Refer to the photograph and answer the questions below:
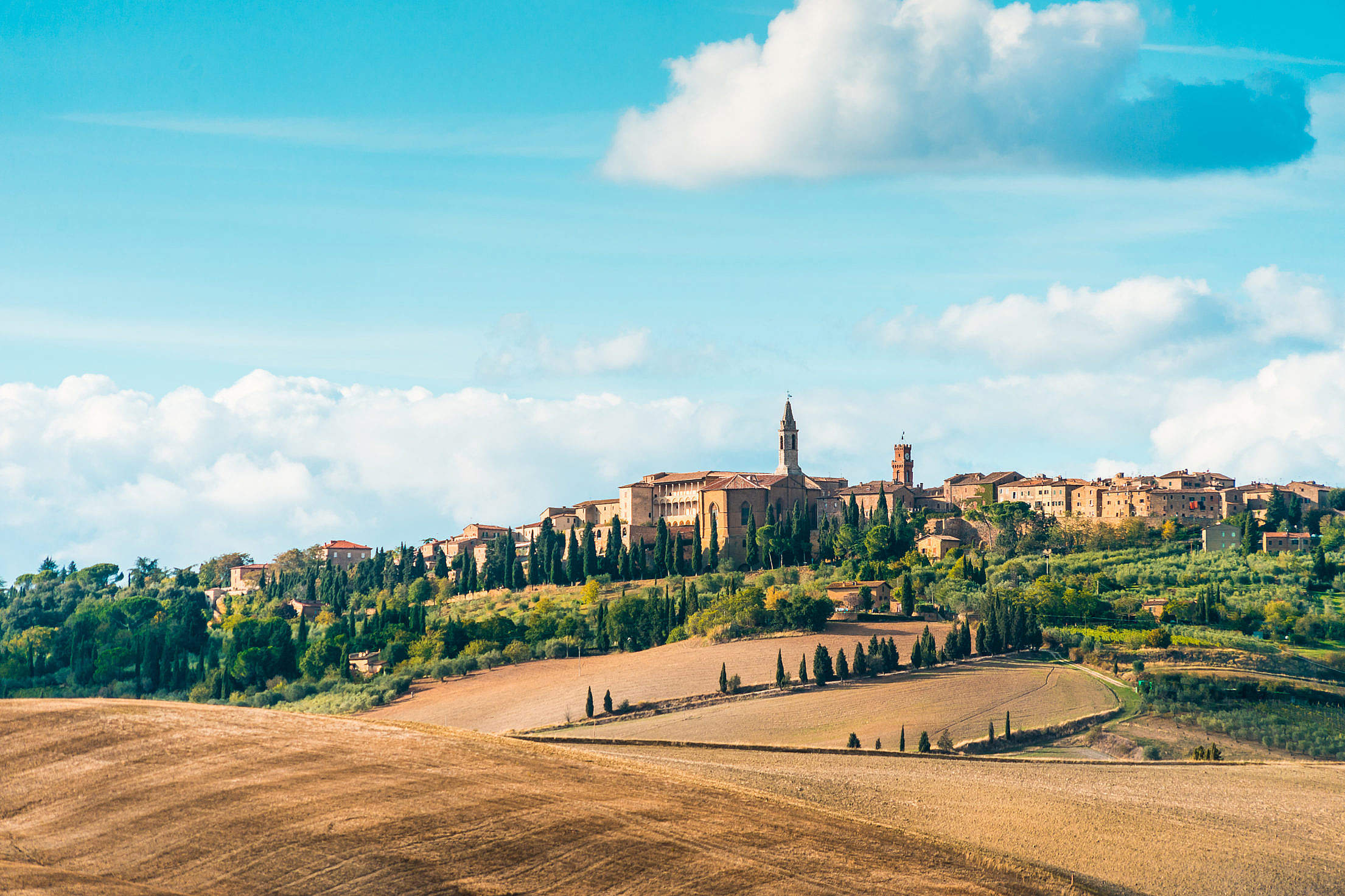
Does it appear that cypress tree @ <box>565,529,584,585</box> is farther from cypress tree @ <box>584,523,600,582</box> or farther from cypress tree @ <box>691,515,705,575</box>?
cypress tree @ <box>691,515,705,575</box>

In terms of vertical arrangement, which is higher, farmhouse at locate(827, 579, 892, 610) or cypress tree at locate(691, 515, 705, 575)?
cypress tree at locate(691, 515, 705, 575)

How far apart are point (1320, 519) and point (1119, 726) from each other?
3782 inches

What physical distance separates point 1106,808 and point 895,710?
43153mm

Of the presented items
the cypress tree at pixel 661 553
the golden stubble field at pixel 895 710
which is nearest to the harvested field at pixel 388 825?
the golden stubble field at pixel 895 710

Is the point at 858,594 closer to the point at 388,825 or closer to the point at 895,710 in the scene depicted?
the point at 895,710

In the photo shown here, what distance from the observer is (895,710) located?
86.4 metres

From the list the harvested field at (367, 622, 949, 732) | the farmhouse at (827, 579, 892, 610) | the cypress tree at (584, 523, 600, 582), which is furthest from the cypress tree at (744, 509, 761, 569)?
the harvested field at (367, 622, 949, 732)

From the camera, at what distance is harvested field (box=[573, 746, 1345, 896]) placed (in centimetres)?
3709

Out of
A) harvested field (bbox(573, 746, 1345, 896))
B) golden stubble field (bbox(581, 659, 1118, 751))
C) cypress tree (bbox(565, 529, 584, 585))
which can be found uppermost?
cypress tree (bbox(565, 529, 584, 585))

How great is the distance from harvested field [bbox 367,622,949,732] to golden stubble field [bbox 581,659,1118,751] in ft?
20.8

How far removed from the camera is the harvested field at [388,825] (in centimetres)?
3022

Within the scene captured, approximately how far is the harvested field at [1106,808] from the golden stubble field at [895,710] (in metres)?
25.7

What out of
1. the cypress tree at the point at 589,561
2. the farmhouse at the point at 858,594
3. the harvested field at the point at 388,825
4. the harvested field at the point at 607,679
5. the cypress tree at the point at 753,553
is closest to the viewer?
the harvested field at the point at 388,825

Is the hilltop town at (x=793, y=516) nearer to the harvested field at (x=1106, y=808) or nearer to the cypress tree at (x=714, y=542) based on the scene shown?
the cypress tree at (x=714, y=542)
